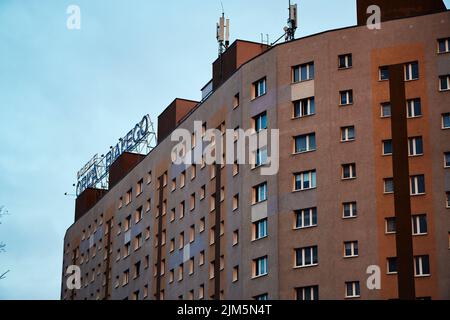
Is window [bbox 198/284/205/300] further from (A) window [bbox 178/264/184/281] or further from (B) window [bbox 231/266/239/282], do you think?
(B) window [bbox 231/266/239/282]

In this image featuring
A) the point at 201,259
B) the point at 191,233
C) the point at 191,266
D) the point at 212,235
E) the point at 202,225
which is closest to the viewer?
the point at 212,235

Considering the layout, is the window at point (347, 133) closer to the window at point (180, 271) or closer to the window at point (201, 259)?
the window at point (201, 259)

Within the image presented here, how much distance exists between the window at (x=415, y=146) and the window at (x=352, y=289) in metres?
10.6

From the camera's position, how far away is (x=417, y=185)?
66688mm

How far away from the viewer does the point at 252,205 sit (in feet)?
242

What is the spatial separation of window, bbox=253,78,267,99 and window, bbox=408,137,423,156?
13.5m

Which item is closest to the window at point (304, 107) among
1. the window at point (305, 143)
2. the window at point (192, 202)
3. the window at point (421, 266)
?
the window at point (305, 143)

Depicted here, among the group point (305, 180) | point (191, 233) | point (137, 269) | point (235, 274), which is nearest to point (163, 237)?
point (191, 233)

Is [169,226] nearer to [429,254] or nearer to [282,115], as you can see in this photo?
[282,115]

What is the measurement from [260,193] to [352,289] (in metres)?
12.1

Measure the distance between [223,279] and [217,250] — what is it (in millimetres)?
2978

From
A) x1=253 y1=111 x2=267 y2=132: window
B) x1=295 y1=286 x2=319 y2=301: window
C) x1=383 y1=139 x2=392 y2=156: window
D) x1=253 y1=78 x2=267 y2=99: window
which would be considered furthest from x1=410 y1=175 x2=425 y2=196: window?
x1=253 y1=78 x2=267 y2=99: window

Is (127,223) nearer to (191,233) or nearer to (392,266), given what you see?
(191,233)
